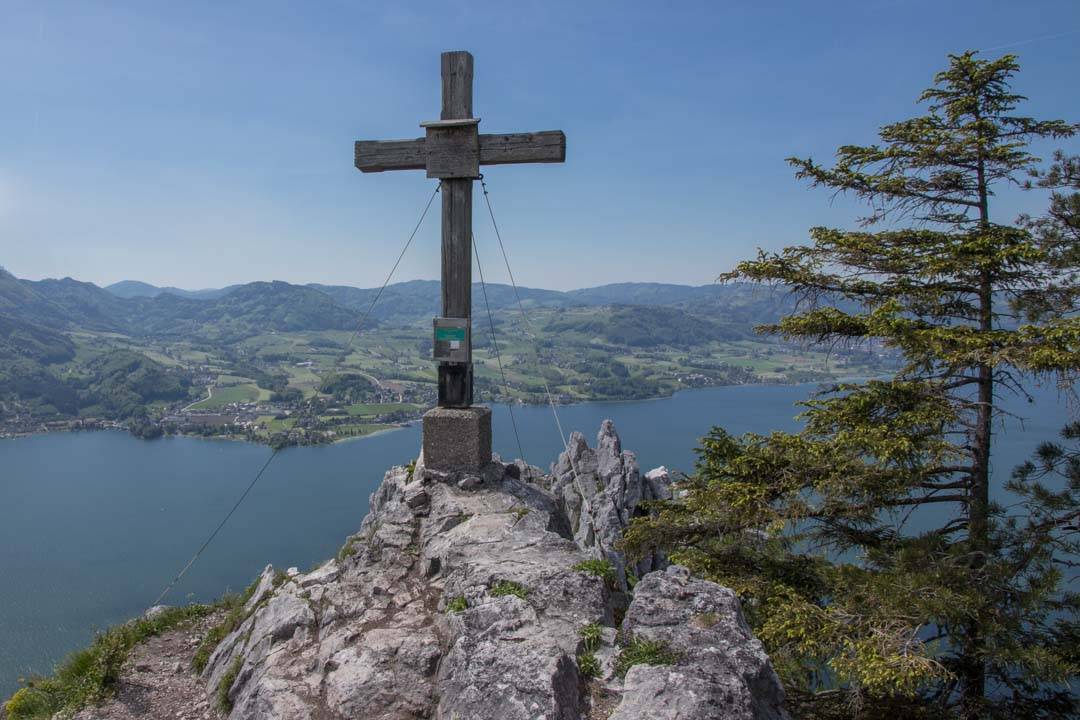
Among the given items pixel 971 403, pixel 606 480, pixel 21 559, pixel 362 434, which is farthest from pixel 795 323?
pixel 362 434

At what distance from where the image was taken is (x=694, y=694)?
344 cm

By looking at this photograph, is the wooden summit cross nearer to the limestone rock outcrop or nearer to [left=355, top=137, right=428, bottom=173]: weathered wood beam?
[left=355, top=137, right=428, bottom=173]: weathered wood beam

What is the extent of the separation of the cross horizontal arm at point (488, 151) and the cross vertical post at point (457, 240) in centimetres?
38

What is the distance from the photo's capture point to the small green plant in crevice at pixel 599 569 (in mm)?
4945

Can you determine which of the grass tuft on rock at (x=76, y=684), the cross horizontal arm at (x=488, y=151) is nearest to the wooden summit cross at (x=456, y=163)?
the cross horizontal arm at (x=488, y=151)

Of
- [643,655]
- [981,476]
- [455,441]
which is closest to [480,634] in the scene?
[643,655]

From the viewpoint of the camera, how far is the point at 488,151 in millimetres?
7281

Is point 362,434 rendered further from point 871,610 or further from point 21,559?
point 871,610

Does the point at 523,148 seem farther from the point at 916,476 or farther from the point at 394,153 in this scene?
the point at 916,476

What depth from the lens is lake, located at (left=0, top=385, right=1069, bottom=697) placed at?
1778 inches

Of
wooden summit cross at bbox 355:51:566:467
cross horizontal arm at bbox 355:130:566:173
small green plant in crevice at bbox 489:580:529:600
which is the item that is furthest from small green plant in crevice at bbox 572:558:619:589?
cross horizontal arm at bbox 355:130:566:173

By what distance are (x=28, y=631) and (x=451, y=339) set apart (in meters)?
52.1

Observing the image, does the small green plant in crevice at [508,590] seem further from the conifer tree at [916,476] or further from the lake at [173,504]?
the lake at [173,504]

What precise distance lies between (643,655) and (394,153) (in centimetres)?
603
